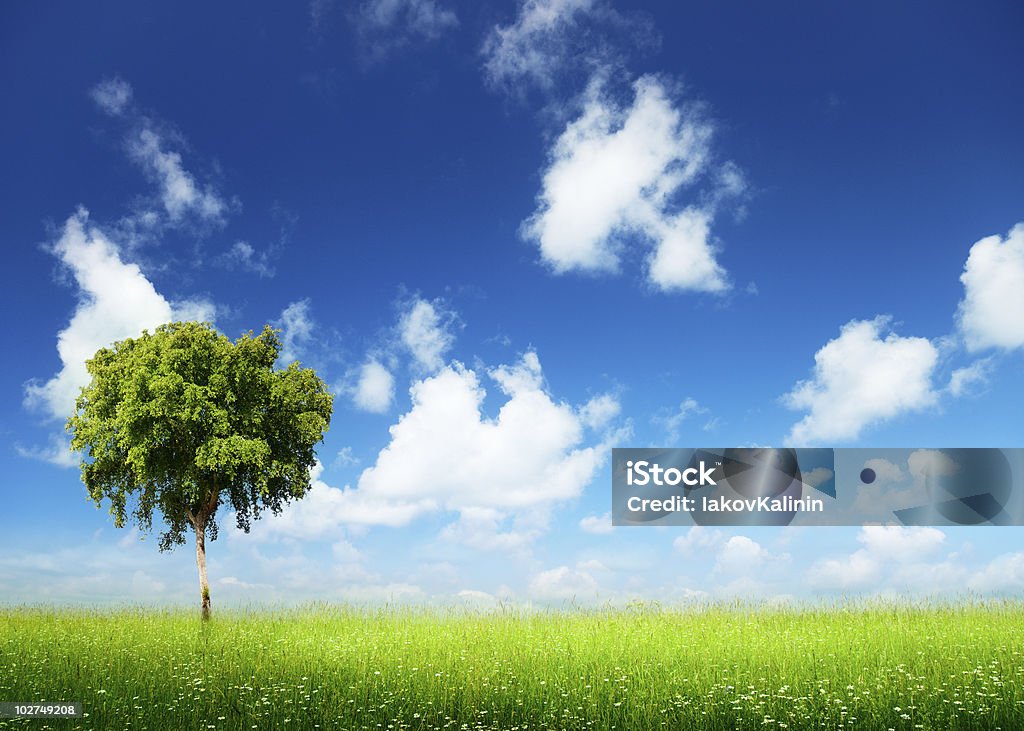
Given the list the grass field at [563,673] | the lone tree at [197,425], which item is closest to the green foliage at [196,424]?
the lone tree at [197,425]

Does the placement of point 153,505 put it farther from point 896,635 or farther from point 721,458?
point 896,635

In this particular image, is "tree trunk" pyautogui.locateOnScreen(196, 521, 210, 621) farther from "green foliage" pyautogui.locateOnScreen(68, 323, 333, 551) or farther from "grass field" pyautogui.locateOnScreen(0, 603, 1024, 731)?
"grass field" pyautogui.locateOnScreen(0, 603, 1024, 731)

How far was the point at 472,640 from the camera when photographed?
65.7ft

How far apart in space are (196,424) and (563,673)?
70.7 ft

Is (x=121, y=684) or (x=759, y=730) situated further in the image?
(x=121, y=684)

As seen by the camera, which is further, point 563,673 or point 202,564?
point 202,564

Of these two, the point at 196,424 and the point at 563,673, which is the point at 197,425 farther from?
the point at 563,673

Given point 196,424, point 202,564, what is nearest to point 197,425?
point 196,424

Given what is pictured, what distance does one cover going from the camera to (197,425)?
3206cm

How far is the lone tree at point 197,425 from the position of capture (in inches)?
1238

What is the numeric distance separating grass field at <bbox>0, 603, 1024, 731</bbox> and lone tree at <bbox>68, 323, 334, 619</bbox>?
9407 millimetres

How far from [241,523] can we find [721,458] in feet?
71.1

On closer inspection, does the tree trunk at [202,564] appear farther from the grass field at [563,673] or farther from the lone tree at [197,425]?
the grass field at [563,673]

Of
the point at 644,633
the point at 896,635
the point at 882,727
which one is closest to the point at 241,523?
the point at 644,633
